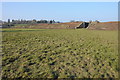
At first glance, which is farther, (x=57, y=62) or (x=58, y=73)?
(x=57, y=62)

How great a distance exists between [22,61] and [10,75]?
47.3 inches

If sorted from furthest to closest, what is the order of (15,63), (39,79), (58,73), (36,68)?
(15,63) → (36,68) → (58,73) → (39,79)

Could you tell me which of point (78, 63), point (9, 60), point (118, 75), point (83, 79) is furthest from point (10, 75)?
point (118, 75)

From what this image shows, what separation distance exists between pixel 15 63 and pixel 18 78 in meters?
1.22

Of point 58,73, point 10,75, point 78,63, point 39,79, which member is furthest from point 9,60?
point 78,63

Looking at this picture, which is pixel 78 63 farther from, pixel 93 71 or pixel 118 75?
pixel 118 75

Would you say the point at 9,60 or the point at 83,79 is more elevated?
the point at 9,60

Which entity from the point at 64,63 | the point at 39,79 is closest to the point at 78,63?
the point at 64,63

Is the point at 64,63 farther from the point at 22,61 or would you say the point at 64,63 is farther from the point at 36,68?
the point at 22,61

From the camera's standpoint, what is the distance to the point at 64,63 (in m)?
4.86

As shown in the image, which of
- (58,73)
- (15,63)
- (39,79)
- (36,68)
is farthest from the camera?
(15,63)

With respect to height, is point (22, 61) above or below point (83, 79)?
above

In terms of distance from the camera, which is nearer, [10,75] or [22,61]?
[10,75]

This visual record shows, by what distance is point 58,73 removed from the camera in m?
3.95
